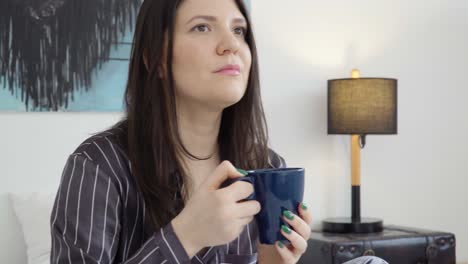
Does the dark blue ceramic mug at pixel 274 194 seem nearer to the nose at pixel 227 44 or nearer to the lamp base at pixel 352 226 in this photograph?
the nose at pixel 227 44

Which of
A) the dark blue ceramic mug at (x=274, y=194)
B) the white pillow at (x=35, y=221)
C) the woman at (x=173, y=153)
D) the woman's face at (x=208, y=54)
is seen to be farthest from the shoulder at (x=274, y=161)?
the white pillow at (x=35, y=221)

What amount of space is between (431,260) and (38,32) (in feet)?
6.16

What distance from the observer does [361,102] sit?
9.25ft

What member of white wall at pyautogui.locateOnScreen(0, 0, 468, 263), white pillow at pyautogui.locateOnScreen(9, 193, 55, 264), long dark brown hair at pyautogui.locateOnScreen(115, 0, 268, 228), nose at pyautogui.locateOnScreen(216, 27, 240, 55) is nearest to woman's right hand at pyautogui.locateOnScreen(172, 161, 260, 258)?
long dark brown hair at pyautogui.locateOnScreen(115, 0, 268, 228)

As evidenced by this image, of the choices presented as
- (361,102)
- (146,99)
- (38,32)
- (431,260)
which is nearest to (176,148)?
(146,99)

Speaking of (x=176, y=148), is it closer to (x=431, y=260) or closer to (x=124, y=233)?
(x=124, y=233)

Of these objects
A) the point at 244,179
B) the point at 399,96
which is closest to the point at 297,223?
the point at 244,179

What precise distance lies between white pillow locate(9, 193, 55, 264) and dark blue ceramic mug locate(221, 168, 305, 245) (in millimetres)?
1439

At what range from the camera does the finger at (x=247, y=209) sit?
96 cm

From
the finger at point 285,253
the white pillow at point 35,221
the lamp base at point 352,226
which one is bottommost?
the lamp base at point 352,226

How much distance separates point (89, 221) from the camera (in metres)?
1.11

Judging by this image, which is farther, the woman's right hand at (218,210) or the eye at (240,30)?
the eye at (240,30)

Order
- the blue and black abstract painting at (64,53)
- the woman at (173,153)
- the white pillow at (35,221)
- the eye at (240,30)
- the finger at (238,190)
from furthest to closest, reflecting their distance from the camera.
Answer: the blue and black abstract painting at (64,53), the white pillow at (35,221), the eye at (240,30), the woman at (173,153), the finger at (238,190)

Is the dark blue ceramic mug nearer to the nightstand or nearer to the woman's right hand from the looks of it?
the woman's right hand
